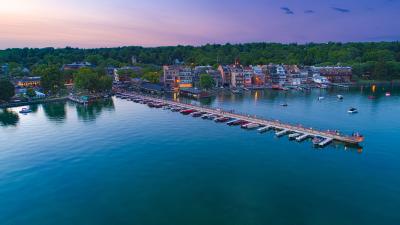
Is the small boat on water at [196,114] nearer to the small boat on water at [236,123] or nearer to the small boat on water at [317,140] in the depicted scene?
the small boat on water at [236,123]

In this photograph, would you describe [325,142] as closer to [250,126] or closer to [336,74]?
[250,126]

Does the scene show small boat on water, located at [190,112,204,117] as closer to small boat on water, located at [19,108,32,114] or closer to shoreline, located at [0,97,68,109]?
small boat on water, located at [19,108,32,114]

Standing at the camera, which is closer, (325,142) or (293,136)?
(325,142)

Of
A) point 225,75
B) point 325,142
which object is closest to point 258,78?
point 225,75

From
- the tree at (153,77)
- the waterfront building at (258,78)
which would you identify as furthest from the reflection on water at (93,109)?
the waterfront building at (258,78)

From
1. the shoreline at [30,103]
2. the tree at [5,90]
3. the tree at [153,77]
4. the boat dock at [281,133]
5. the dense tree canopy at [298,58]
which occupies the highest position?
the dense tree canopy at [298,58]

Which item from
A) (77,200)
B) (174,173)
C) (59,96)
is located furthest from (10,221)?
(59,96)
